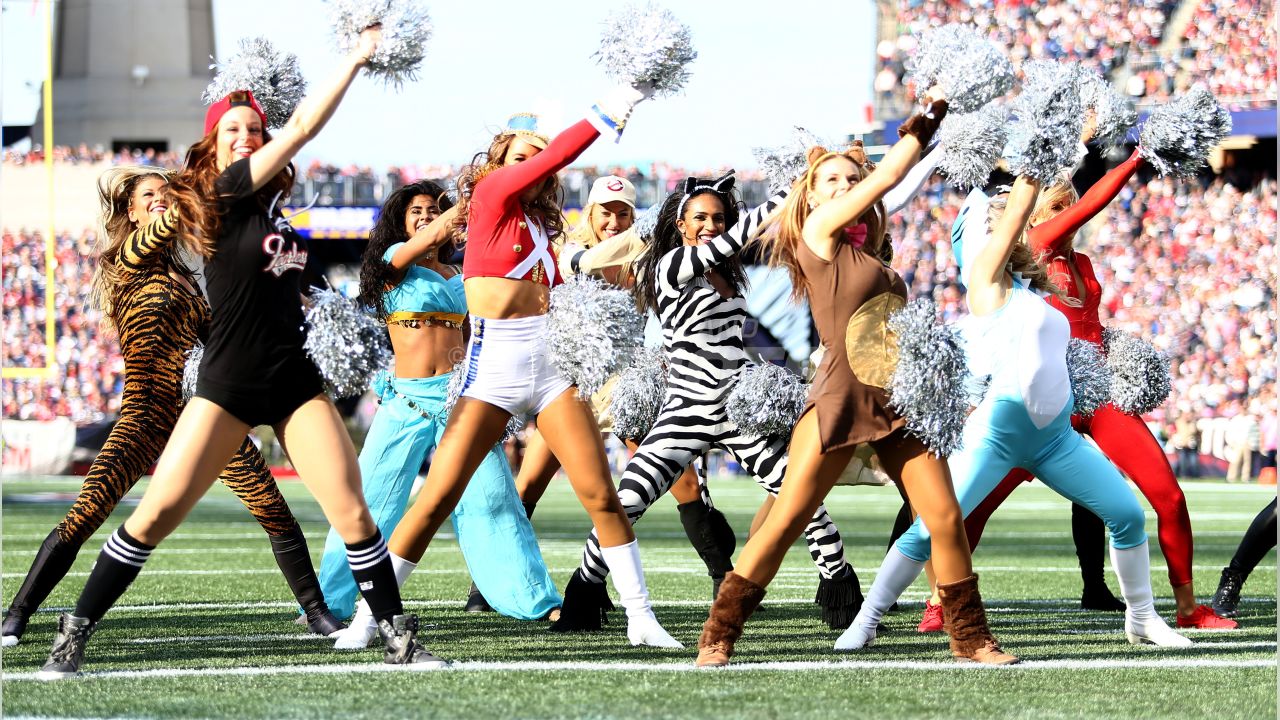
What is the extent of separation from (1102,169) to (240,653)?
2522cm

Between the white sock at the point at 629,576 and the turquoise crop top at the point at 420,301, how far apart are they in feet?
4.18

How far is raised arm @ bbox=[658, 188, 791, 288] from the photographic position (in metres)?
5.43

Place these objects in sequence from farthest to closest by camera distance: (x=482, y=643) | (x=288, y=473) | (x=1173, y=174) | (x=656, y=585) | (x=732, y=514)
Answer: (x=288, y=473), (x=732, y=514), (x=656, y=585), (x=1173, y=174), (x=482, y=643)

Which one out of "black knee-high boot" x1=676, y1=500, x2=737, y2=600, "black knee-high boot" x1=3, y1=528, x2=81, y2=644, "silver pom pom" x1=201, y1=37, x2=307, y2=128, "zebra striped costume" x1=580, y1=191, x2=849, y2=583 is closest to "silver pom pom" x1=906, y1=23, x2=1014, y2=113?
"zebra striped costume" x1=580, y1=191, x2=849, y2=583

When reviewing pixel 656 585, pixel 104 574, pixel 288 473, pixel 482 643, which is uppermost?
pixel 104 574

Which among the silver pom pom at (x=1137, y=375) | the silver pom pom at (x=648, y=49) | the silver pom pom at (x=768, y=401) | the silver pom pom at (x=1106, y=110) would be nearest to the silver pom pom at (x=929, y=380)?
the silver pom pom at (x=768, y=401)

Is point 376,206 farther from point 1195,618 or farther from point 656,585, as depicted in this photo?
point 1195,618

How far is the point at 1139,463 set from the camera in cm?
602

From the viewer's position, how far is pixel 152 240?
4785 millimetres

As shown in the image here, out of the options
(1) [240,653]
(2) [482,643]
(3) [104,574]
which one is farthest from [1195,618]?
(3) [104,574]

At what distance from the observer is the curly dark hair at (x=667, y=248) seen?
5957mm

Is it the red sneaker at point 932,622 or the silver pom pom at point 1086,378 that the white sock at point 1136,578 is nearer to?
the silver pom pom at point 1086,378

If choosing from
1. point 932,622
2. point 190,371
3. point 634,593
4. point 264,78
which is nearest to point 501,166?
point 264,78

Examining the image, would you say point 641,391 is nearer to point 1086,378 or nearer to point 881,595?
point 881,595
